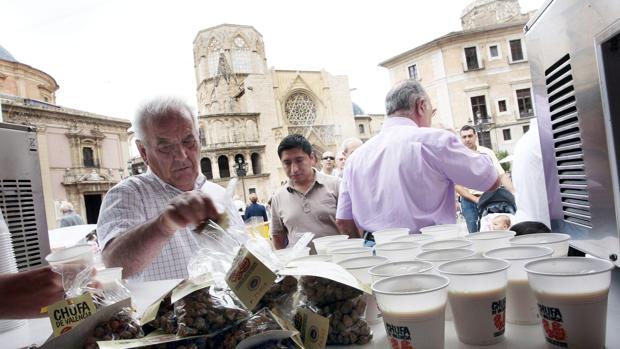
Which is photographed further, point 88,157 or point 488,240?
point 88,157

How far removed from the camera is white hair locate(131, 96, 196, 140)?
6.38ft

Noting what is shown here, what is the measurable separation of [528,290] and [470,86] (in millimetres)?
29765

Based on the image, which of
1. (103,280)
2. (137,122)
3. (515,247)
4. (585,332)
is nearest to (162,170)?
(137,122)

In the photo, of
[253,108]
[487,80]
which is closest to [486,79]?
[487,80]

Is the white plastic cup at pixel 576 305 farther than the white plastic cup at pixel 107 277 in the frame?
No

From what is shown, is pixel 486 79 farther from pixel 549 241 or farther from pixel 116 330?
pixel 116 330

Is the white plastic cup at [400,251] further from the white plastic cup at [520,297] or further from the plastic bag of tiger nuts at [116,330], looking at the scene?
the plastic bag of tiger nuts at [116,330]

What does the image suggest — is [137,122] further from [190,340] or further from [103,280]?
[190,340]

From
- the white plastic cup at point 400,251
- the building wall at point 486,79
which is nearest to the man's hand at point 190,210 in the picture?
the white plastic cup at point 400,251

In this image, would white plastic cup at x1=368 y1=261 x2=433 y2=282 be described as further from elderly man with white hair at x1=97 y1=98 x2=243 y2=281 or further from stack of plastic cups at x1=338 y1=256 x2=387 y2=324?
elderly man with white hair at x1=97 y1=98 x2=243 y2=281

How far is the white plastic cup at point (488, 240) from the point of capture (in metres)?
1.02

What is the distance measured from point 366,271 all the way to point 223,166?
37.4 m

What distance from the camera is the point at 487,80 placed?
27.7m

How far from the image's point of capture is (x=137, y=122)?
6.59ft
